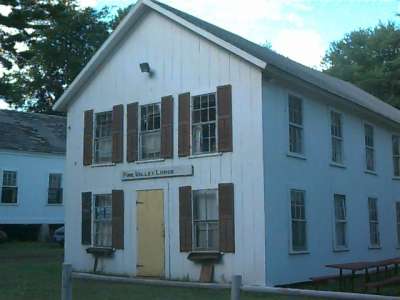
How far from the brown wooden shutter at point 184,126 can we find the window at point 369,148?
7.26 m

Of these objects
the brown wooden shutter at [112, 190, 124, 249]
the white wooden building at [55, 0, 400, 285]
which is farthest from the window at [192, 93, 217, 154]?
the brown wooden shutter at [112, 190, 124, 249]

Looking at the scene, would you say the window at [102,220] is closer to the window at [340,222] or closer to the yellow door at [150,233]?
the yellow door at [150,233]

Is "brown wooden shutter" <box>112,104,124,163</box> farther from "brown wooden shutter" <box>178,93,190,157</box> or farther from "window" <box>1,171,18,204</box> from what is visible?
"window" <box>1,171,18,204</box>

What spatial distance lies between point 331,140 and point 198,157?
4522 millimetres

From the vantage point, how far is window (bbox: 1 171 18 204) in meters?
30.6

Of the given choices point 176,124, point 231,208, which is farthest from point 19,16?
point 231,208

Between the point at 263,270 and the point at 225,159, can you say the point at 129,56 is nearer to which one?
the point at 225,159

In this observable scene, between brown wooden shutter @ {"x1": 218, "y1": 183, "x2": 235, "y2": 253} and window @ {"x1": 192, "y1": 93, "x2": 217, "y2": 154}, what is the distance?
1.18m

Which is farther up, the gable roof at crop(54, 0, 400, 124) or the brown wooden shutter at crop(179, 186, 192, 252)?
the gable roof at crop(54, 0, 400, 124)

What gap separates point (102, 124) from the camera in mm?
19422

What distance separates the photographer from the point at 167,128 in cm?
1730

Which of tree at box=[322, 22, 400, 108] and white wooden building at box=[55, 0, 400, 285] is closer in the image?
white wooden building at box=[55, 0, 400, 285]

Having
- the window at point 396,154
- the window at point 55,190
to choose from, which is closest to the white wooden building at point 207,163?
the window at point 396,154

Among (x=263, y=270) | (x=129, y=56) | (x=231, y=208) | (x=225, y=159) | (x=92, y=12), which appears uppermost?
(x=92, y=12)
